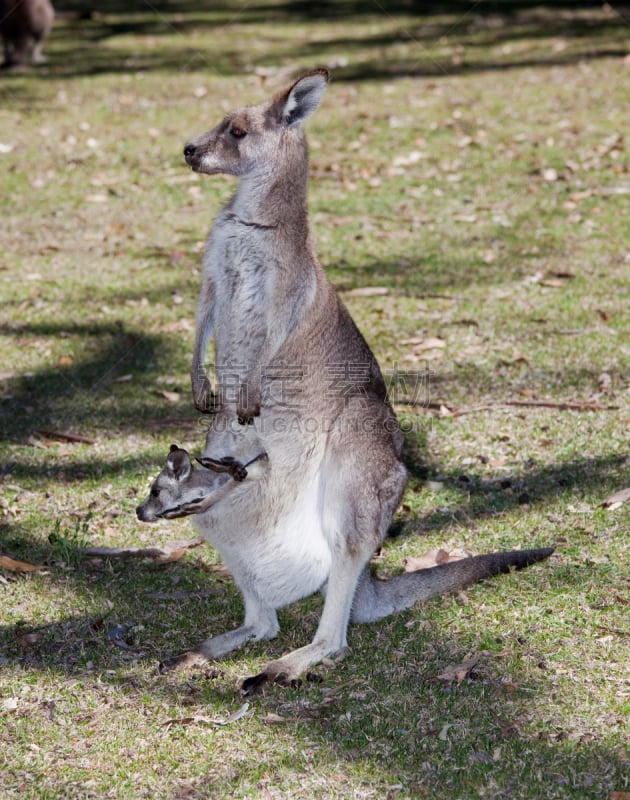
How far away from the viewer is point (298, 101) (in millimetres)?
3225

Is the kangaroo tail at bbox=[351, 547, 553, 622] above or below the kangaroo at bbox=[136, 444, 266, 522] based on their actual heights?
below

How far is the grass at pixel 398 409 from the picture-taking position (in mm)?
2707

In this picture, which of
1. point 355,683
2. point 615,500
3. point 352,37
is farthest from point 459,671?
point 352,37

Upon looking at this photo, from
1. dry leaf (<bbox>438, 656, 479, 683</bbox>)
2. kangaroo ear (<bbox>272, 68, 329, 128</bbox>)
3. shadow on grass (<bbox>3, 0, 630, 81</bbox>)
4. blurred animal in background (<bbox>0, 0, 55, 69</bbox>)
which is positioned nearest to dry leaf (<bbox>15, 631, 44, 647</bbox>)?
dry leaf (<bbox>438, 656, 479, 683</bbox>)

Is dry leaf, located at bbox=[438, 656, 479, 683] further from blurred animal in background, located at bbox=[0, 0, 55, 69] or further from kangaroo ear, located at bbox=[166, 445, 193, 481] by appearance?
blurred animal in background, located at bbox=[0, 0, 55, 69]

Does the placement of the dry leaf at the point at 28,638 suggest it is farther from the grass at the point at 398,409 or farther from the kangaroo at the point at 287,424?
the kangaroo at the point at 287,424

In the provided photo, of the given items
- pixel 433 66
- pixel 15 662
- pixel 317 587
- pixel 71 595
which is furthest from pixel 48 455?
pixel 433 66

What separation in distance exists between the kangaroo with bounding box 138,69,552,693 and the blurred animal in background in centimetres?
839

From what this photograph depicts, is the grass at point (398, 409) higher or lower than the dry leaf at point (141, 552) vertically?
higher

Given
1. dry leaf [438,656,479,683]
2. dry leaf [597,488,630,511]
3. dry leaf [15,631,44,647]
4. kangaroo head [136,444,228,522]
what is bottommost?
dry leaf [15,631,44,647]

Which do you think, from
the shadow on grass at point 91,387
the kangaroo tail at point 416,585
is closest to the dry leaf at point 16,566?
the shadow on grass at point 91,387

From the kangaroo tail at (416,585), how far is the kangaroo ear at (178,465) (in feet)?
2.02

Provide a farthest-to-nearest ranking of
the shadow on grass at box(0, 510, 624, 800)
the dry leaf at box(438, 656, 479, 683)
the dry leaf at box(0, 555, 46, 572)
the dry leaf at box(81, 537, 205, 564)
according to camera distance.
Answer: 1. the dry leaf at box(81, 537, 205, 564)
2. the dry leaf at box(0, 555, 46, 572)
3. the dry leaf at box(438, 656, 479, 683)
4. the shadow on grass at box(0, 510, 624, 800)

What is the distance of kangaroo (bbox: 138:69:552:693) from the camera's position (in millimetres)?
3035
